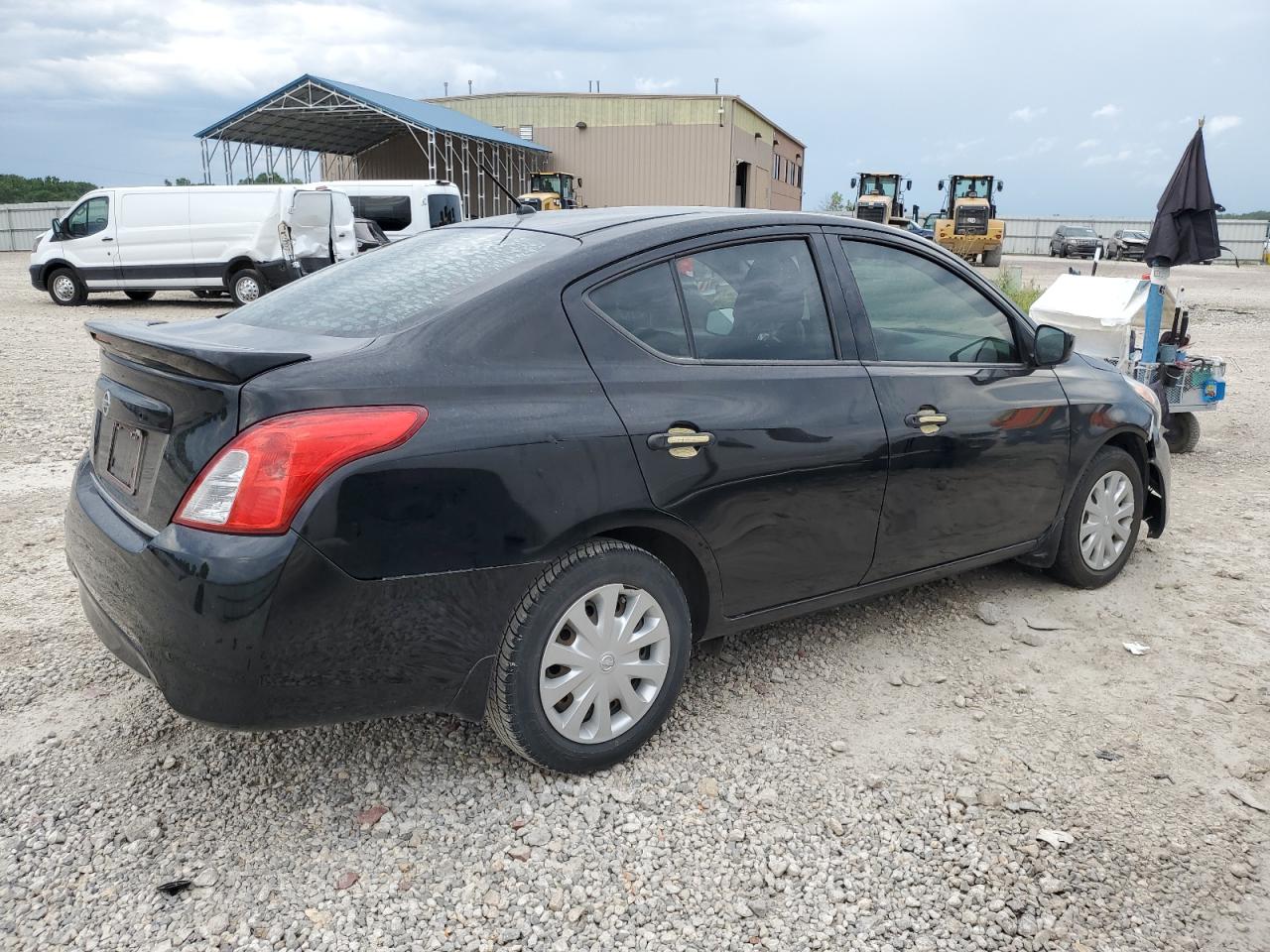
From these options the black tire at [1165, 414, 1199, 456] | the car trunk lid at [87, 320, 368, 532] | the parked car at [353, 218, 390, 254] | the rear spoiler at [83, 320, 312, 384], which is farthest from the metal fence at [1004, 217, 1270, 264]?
the car trunk lid at [87, 320, 368, 532]

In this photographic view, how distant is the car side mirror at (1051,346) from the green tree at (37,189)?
57.1 metres

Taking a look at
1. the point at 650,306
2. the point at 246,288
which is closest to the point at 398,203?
the point at 246,288

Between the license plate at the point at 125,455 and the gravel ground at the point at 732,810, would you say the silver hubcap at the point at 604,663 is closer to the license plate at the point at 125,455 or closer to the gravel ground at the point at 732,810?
the gravel ground at the point at 732,810

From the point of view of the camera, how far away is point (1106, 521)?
4.48 m

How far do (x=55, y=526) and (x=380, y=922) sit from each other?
3.77 metres

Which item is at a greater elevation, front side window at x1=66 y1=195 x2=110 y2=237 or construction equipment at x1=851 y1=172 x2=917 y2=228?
construction equipment at x1=851 y1=172 x2=917 y2=228

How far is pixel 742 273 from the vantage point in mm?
3297

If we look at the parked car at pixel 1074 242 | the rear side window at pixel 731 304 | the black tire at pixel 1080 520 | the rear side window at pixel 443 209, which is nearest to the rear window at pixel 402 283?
the rear side window at pixel 731 304

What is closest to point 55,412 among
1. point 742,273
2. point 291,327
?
point 291,327

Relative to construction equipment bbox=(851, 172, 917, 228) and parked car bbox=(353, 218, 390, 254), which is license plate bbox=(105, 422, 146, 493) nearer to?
parked car bbox=(353, 218, 390, 254)

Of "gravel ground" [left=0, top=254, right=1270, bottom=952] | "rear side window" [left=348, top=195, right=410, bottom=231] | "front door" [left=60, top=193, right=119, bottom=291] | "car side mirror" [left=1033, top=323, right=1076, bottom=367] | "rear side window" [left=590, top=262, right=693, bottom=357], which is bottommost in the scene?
"gravel ground" [left=0, top=254, right=1270, bottom=952]

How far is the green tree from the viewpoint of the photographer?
171 feet

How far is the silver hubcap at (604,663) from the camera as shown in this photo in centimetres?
279

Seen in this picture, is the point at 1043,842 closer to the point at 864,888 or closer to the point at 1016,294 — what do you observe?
the point at 864,888
